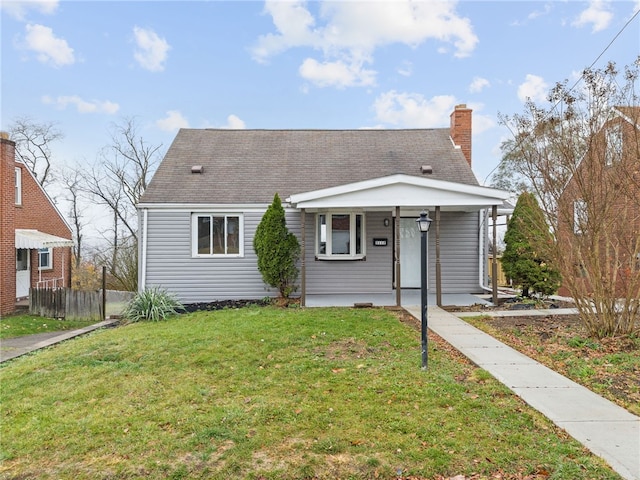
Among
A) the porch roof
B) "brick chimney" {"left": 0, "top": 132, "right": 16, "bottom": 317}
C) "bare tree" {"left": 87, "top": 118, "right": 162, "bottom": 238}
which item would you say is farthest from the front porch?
"bare tree" {"left": 87, "top": 118, "right": 162, "bottom": 238}

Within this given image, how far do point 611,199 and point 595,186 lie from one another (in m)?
0.30

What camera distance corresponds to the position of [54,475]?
307 cm

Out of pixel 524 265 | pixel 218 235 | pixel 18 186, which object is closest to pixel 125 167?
pixel 18 186

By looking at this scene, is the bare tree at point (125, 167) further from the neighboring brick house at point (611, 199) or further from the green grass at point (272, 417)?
the neighboring brick house at point (611, 199)

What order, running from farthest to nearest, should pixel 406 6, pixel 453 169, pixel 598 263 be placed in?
1. pixel 453 169
2. pixel 406 6
3. pixel 598 263

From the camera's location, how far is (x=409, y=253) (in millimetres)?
12320

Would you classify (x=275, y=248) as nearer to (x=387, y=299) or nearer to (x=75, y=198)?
(x=387, y=299)

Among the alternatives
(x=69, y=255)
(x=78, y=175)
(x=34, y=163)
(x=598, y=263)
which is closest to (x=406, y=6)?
(x=598, y=263)

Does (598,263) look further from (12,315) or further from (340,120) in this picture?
(12,315)

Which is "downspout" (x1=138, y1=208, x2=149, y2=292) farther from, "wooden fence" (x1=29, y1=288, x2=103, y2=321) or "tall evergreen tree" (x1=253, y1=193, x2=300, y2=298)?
"tall evergreen tree" (x1=253, y1=193, x2=300, y2=298)

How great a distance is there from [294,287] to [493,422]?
7.98 m

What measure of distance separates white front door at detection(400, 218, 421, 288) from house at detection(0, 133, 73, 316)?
12.8m

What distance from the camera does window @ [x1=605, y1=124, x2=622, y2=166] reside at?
6.12 meters

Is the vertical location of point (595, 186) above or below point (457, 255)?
above
